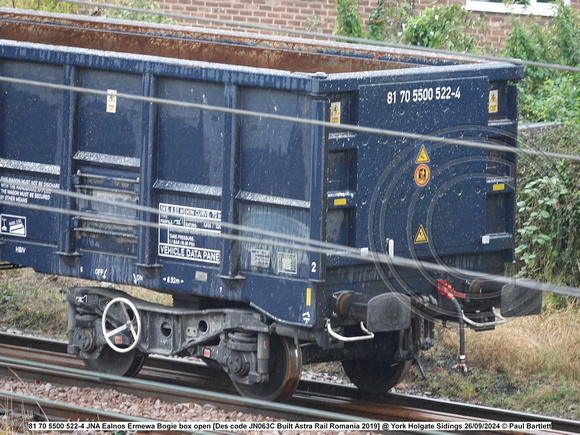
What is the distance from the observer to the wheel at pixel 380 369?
909 centimetres

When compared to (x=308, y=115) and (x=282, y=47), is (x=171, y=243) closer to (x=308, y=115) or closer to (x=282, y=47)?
(x=308, y=115)

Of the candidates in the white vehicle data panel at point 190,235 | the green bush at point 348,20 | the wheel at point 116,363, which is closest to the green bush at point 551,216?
the white vehicle data panel at point 190,235

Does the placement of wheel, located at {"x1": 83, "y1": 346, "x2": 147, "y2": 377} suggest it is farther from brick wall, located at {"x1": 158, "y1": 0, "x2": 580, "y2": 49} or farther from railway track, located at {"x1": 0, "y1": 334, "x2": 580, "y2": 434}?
brick wall, located at {"x1": 158, "y1": 0, "x2": 580, "y2": 49}

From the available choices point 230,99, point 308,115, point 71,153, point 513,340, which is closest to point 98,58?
point 71,153

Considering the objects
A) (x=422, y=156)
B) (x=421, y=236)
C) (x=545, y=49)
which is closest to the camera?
(x=422, y=156)

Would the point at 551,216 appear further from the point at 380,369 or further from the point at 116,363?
the point at 116,363

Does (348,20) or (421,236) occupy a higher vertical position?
(348,20)

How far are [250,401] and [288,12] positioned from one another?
39.1ft

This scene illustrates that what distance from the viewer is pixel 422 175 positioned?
8.30 m

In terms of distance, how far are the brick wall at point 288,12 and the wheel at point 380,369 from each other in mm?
8926

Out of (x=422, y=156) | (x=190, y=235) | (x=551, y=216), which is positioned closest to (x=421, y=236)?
(x=422, y=156)

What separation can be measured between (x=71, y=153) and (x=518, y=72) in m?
3.91

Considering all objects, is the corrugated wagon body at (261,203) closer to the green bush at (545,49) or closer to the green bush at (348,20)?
the green bush at (545,49)

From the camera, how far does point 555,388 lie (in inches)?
376
